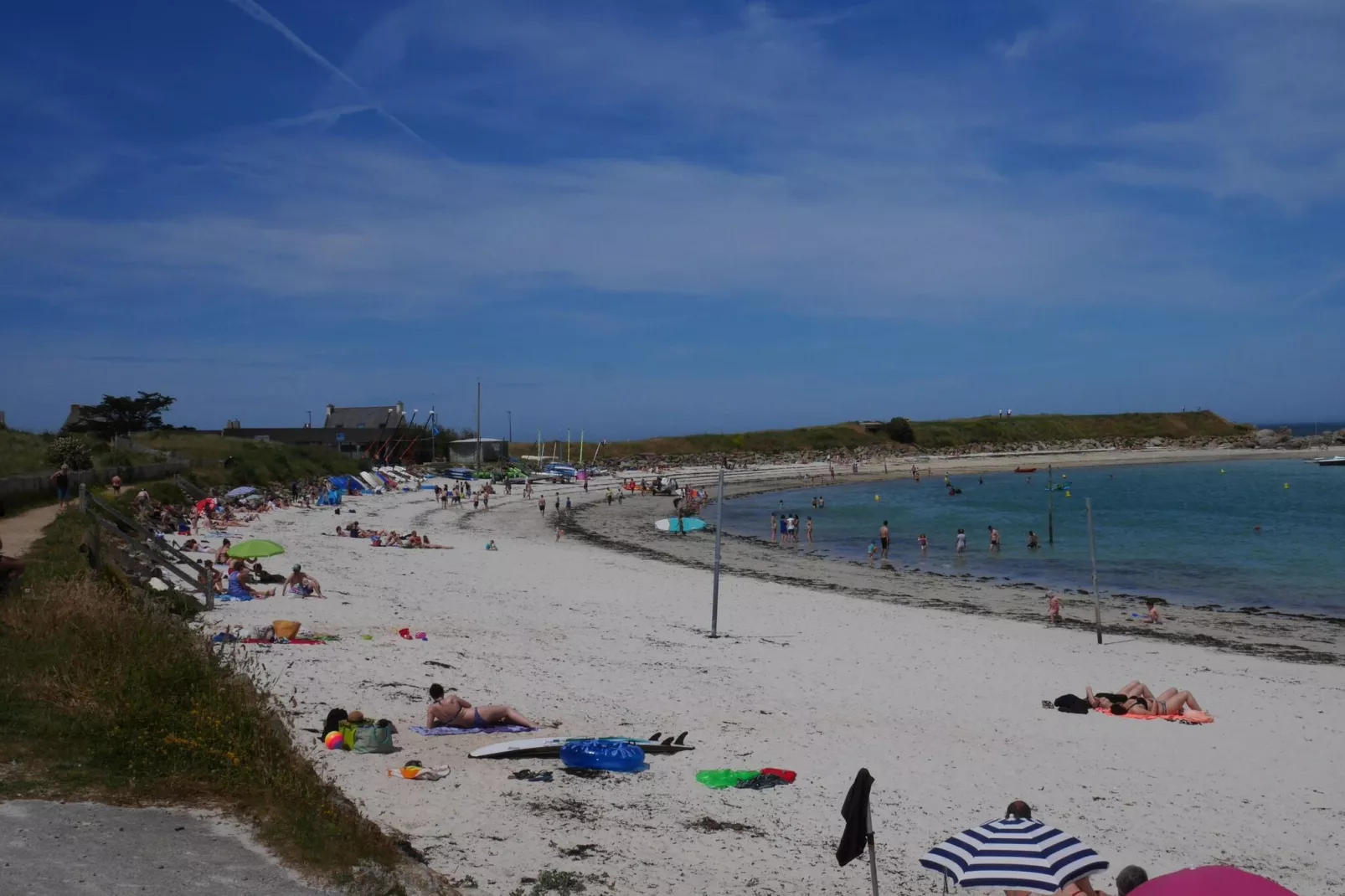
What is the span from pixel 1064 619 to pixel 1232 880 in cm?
1765

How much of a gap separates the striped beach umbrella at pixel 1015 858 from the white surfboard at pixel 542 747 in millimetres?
4129

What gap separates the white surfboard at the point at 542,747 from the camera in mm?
9867

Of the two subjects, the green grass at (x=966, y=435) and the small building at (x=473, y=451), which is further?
the green grass at (x=966, y=435)

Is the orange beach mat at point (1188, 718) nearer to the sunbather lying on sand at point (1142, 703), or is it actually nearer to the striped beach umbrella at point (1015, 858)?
the sunbather lying on sand at point (1142, 703)

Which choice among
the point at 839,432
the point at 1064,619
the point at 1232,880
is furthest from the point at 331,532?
the point at 839,432

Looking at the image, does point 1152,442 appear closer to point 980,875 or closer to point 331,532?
point 331,532

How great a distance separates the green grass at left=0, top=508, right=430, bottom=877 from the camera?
6.75 meters

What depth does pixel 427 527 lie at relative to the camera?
1537 inches

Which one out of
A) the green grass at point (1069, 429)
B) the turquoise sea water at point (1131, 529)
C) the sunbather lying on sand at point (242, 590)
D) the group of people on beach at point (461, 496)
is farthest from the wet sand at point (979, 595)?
the green grass at point (1069, 429)

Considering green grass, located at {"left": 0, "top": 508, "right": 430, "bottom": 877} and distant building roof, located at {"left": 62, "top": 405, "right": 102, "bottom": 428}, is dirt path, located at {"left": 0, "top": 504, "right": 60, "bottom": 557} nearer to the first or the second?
green grass, located at {"left": 0, "top": 508, "right": 430, "bottom": 877}

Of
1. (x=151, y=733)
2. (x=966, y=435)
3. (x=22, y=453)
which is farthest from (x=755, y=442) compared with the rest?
(x=151, y=733)

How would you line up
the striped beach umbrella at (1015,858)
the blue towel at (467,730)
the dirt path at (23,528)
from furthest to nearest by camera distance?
the dirt path at (23,528) → the blue towel at (467,730) → the striped beach umbrella at (1015,858)

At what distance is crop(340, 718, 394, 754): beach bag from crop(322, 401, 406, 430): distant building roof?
236 ft

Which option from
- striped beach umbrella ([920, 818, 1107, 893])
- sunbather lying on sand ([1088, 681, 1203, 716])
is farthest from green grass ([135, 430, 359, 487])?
striped beach umbrella ([920, 818, 1107, 893])
